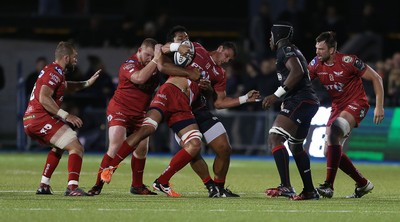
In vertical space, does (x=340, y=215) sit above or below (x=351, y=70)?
below

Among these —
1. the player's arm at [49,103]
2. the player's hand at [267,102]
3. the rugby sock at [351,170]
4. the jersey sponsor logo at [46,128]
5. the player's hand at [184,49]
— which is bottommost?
the rugby sock at [351,170]

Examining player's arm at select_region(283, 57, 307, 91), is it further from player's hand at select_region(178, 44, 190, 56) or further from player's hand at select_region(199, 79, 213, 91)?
player's hand at select_region(178, 44, 190, 56)

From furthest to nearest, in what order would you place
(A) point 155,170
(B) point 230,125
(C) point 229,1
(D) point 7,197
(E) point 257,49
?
(C) point 229,1, (E) point 257,49, (B) point 230,125, (A) point 155,170, (D) point 7,197

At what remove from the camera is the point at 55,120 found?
48.2 feet

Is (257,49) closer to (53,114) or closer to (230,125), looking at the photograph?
(230,125)

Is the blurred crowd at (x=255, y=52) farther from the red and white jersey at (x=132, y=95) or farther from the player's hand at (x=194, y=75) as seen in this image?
the player's hand at (x=194, y=75)

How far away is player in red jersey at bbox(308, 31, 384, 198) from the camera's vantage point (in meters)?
14.9

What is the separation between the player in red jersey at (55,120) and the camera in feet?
47.2

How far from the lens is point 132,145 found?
14656mm

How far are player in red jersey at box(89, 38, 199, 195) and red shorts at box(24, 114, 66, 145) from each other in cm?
80

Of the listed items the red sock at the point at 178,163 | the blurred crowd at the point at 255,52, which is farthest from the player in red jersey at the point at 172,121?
the blurred crowd at the point at 255,52

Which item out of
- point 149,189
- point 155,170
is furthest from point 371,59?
point 149,189

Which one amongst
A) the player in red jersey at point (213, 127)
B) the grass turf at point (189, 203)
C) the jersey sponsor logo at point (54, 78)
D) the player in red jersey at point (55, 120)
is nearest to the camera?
the grass turf at point (189, 203)

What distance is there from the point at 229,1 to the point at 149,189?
27.9 m
